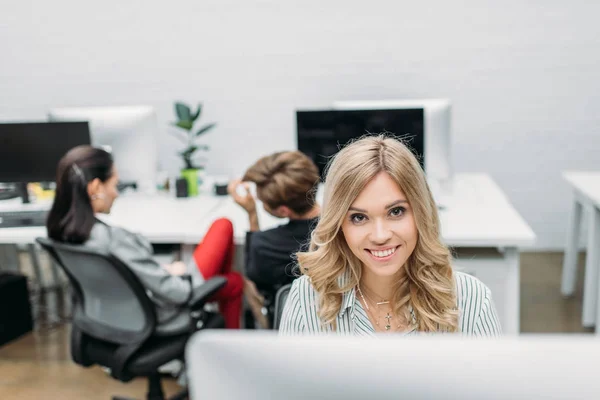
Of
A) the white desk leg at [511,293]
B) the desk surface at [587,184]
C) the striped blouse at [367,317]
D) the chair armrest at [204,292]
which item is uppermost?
the striped blouse at [367,317]

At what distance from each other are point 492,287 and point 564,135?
2.09 metres

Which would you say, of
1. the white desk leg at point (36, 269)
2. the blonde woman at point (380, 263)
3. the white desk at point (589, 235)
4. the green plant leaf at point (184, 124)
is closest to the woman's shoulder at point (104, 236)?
the blonde woman at point (380, 263)

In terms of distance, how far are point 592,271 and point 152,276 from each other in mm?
2352

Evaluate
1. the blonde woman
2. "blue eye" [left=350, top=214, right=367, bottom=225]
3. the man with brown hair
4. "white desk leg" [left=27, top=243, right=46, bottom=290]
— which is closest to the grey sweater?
the man with brown hair

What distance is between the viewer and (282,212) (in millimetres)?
2424

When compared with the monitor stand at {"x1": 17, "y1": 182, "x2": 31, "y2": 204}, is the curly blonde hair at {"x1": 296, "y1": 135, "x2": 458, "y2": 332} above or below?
above

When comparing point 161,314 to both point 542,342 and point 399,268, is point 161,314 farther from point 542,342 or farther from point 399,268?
point 542,342

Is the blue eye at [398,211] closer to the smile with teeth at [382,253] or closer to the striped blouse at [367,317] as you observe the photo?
the smile with teeth at [382,253]

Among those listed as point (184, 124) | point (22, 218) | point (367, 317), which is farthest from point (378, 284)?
point (184, 124)

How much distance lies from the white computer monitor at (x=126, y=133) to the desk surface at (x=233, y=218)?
22 centimetres

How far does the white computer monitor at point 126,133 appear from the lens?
3531mm

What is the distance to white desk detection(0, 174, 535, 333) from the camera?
2.77 meters

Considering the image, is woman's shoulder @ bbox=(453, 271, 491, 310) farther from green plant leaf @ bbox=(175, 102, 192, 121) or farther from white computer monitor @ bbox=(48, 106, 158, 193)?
green plant leaf @ bbox=(175, 102, 192, 121)

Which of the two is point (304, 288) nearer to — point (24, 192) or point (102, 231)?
point (102, 231)
